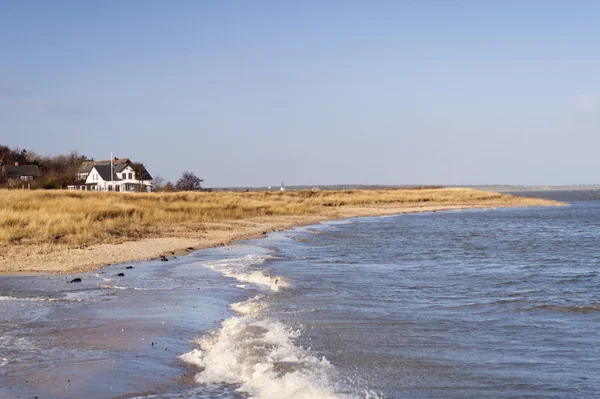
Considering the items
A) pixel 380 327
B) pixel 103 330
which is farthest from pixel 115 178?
pixel 380 327

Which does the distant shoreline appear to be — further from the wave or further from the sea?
the wave

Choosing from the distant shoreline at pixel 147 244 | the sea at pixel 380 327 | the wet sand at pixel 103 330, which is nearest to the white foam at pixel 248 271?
the sea at pixel 380 327

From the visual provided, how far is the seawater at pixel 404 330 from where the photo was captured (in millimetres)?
8438

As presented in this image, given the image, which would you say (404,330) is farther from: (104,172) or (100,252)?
(104,172)

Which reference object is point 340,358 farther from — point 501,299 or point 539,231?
point 539,231

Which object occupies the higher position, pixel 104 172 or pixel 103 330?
pixel 104 172

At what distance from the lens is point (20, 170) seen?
3529 inches

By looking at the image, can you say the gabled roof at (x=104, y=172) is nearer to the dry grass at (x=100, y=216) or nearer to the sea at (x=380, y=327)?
the dry grass at (x=100, y=216)

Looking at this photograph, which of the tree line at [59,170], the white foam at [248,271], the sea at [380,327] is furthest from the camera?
the tree line at [59,170]

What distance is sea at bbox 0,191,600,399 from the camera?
8420 millimetres

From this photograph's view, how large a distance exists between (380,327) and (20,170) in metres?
87.2

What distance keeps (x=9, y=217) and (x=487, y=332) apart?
2105 centimetres

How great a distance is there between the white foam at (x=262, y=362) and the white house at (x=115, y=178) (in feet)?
252

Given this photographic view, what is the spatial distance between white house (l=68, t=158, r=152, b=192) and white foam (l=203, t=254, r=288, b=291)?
65190mm
